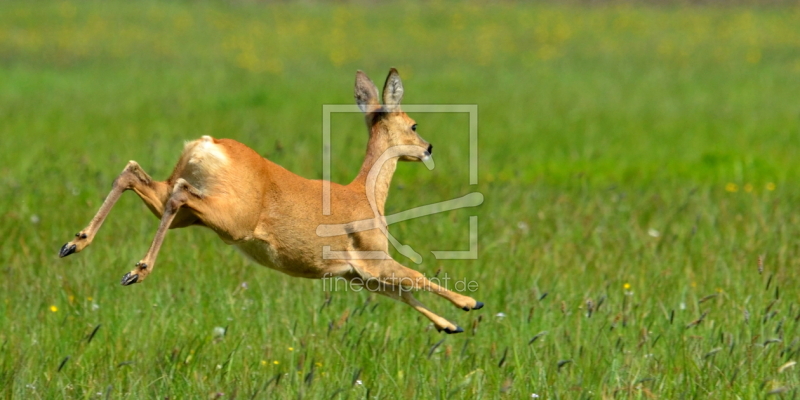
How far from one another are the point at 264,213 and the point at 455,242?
2971 mm

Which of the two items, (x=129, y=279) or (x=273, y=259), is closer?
(x=129, y=279)

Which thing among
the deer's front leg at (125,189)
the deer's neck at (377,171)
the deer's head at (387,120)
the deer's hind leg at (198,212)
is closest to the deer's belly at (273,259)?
the deer's hind leg at (198,212)

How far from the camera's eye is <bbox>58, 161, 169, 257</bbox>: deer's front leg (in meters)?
3.74

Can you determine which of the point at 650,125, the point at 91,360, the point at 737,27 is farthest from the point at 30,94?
the point at 737,27

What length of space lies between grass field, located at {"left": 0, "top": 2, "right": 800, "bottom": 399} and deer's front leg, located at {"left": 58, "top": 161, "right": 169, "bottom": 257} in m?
0.55

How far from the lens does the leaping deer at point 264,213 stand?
12.9ft

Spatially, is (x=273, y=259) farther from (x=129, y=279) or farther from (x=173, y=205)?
(x=129, y=279)

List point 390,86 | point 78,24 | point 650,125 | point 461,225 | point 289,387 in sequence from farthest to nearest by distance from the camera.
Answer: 1. point 78,24
2. point 650,125
3. point 461,225
4. point 390,86
5. point 289,387

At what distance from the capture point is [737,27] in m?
25.0

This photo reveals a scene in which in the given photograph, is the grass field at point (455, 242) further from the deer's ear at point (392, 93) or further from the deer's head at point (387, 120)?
the deer's ear at point (392, 93)

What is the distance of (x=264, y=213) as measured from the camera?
4160 millimetres

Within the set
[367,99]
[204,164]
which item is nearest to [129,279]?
[204,164]

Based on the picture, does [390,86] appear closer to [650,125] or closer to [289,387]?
[289,387]

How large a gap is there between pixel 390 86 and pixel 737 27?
72.4 feet
